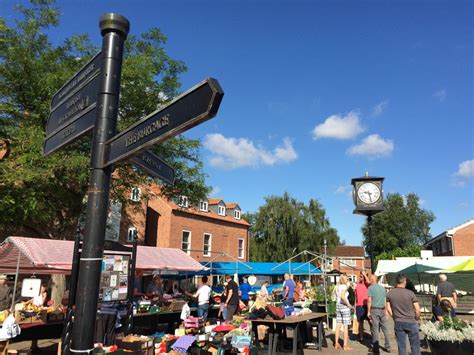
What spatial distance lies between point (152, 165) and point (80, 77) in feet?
3.40

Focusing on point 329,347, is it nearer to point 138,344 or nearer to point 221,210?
point 138,344

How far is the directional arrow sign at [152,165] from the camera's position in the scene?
8.31 feet

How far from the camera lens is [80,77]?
9.96ft

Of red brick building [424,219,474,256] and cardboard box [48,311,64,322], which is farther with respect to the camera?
red brick building [424,219,474,256]

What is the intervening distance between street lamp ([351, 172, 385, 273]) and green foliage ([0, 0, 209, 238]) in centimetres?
796

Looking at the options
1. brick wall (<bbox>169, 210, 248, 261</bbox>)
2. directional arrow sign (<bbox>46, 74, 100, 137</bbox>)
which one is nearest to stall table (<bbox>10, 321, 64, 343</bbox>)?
directional arrow sign (<bbox>46, 74, 100, 137</bbox>)

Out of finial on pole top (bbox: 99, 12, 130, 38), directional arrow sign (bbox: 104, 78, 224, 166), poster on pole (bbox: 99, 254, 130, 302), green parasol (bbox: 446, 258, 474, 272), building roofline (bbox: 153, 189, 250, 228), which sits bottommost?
poster on pole (bbox: 99, 254, 130, 302)

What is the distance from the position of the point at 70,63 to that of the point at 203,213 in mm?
21520

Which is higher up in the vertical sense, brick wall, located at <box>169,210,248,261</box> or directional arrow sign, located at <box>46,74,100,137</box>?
brick wall, located at <box>169,210,248,261</box>

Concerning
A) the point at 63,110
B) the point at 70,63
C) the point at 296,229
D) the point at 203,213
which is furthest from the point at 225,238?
the point at 63,110

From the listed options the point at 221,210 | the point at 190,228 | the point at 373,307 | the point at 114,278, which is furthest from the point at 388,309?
the point at 221,210

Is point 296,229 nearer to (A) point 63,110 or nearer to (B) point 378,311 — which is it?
(B) point 378,311

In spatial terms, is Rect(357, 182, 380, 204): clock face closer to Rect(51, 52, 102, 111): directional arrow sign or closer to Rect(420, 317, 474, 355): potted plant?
Rect(420, 317, 474, 355): potted plant

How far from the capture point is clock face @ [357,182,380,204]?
9.71m
